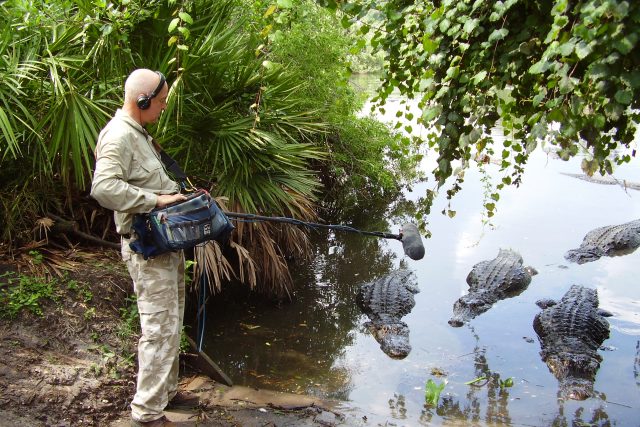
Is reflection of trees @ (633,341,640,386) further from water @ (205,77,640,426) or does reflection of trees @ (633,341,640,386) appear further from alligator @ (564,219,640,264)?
alligator @ (564,219,640,264)

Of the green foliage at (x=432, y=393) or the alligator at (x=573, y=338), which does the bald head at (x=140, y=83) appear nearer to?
the green foliage at (x=432, y=393)

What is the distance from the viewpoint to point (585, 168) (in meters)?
2.30

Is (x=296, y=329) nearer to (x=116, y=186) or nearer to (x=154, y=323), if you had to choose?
(x=154, y=323)

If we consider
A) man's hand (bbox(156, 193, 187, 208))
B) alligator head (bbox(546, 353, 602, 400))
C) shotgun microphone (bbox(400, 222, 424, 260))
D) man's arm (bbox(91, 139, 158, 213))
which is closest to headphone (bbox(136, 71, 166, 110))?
man's arm (bbox(91, 139, 158, 213))

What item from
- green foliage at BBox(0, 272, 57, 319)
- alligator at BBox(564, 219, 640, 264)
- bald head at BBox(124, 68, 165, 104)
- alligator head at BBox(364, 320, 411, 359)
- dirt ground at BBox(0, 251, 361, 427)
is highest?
alligator at BBox(564, 219, 640, 264)

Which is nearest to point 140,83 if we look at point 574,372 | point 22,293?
point 22,293

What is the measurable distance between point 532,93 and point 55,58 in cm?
347

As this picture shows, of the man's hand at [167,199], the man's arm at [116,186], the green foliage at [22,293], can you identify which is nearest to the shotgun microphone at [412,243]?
the man's hand at [167,199]

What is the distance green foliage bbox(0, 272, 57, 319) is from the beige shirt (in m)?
1.40

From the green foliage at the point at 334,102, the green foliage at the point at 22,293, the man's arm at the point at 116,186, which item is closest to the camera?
the man's arm at the point at 116,186

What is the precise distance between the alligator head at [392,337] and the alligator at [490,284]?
0.66m

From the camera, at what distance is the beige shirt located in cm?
276

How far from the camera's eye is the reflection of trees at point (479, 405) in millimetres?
4438

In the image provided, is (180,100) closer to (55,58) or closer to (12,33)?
(55,58)
